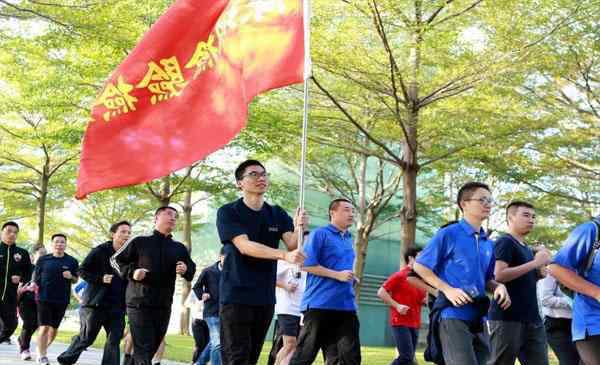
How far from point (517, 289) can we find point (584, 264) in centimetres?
280

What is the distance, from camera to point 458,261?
750cm

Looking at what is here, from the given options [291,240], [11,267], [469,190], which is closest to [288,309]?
[291,240]

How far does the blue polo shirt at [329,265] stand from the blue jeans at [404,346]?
237 cm

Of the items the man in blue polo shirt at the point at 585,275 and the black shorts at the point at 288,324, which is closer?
the man in blue polo shirt at the point at 585,275

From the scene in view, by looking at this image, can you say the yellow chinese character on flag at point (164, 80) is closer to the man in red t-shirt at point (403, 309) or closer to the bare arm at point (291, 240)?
the bare arm at point (291, 240)

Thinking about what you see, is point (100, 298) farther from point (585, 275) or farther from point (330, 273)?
point (585, 275)

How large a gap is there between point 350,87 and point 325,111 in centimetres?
166

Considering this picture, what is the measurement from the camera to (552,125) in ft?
66.4

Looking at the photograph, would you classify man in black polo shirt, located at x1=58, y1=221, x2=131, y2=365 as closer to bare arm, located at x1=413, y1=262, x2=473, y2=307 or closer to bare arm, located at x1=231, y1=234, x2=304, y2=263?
bare arm, located at x1=231, y1=234, x2=304, y2=263

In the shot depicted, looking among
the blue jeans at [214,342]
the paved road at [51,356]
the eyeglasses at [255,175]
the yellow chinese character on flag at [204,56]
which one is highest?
the yellow chinese character on flag at [204,56]

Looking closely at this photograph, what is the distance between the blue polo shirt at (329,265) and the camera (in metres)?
9.90

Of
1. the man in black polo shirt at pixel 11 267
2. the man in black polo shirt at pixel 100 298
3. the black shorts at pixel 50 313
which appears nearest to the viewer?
the man in black polo shirt at pixel 100 298

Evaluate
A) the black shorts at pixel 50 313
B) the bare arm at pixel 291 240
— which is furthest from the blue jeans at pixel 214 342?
the bare arm at pixel 291 240

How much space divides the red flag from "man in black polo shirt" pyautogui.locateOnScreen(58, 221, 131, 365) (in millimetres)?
4816
